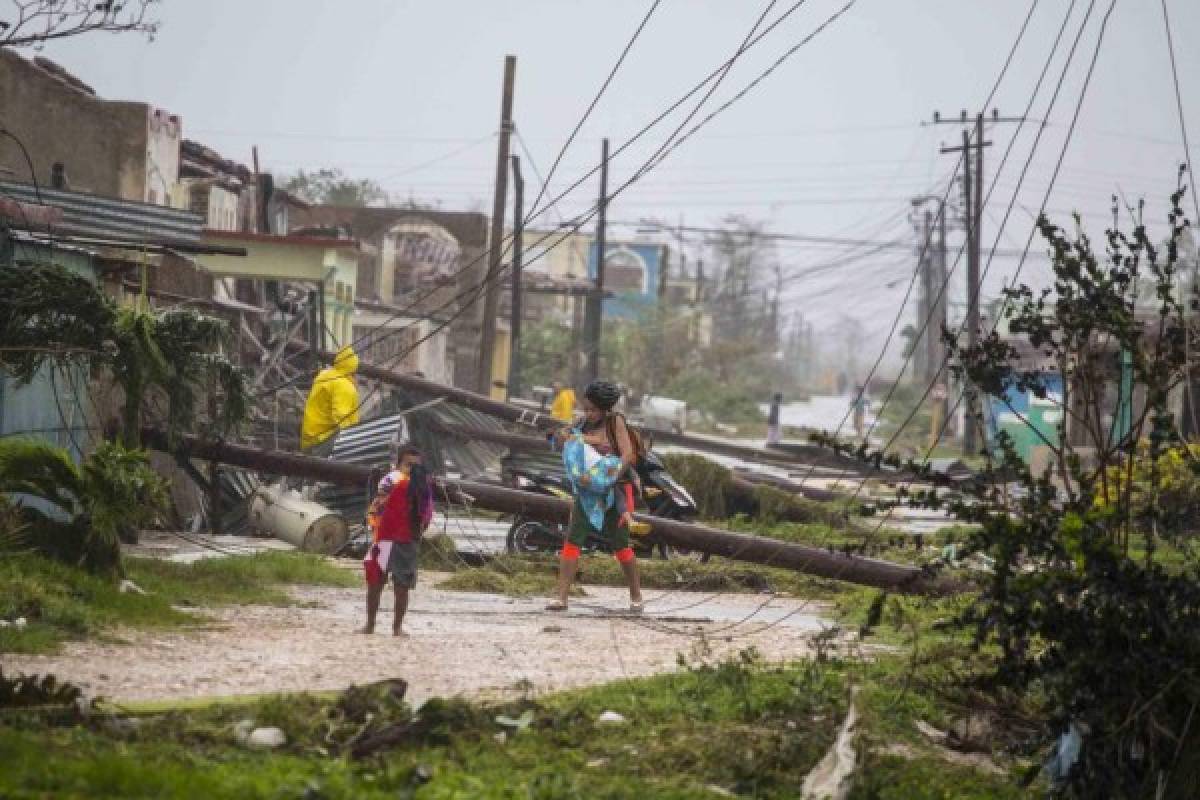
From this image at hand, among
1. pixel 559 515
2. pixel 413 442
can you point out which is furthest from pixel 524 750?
pixel 413 442

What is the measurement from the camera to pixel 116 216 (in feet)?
69.6

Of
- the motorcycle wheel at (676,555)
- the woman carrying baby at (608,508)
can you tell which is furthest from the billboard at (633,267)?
the woman carrying baby at (608,508)

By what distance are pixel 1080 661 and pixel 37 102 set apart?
97.7 ft

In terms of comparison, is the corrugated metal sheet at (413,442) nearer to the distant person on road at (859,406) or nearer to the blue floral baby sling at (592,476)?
the blue floral baby sling at (592,476)

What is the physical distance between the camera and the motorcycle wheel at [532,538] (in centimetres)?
2003

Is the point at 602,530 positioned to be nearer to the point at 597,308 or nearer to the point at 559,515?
the point at 559,515

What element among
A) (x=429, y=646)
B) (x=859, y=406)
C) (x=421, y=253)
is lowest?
(x=429, y=646)

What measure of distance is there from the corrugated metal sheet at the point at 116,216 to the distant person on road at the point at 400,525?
7.52m

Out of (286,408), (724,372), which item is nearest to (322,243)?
(286,408)

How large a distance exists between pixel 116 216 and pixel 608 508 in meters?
8.28

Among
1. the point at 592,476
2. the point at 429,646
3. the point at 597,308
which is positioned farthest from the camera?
the point at 597,308

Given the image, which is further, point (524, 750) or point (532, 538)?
point (532, 538)

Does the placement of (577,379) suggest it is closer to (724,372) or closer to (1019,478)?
(724,372)

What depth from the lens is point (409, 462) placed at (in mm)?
13531
